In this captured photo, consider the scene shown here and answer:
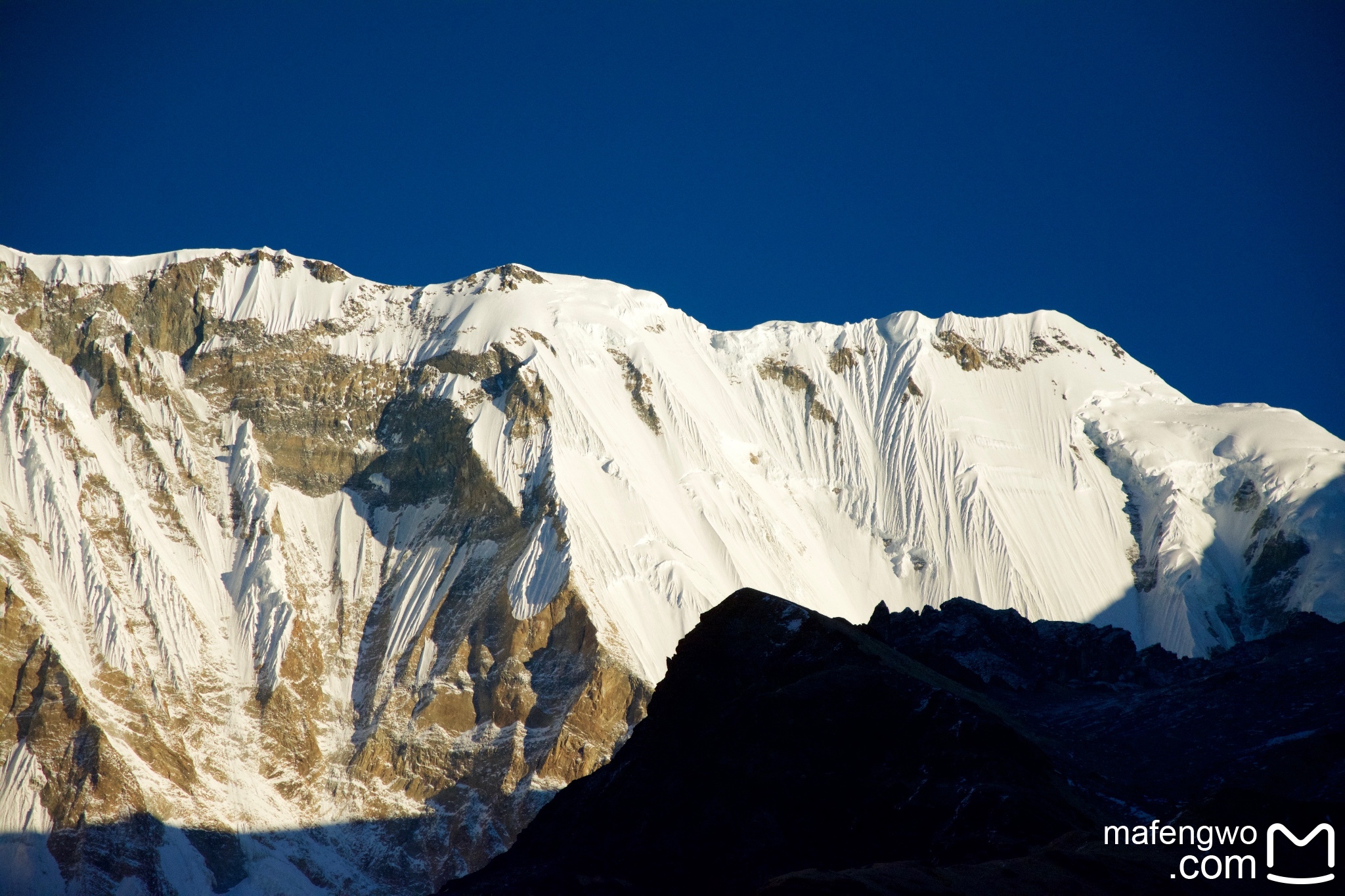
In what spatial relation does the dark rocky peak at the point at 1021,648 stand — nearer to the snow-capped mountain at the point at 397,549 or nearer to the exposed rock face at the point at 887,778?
the exposed rock face at the point at 887,778

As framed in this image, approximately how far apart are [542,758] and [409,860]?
1426 centimetres

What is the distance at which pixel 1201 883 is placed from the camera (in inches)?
1807

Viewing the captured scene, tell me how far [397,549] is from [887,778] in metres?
110

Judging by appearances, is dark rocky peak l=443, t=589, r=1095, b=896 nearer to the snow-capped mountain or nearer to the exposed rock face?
the exposed rock face

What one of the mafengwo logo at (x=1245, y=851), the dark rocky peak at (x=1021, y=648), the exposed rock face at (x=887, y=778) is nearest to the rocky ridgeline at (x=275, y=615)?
the dark rocky peak at (x=1021, y=648)

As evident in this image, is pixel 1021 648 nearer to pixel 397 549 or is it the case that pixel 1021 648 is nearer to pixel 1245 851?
pixel 1245 851

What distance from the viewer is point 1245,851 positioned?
48344 mm

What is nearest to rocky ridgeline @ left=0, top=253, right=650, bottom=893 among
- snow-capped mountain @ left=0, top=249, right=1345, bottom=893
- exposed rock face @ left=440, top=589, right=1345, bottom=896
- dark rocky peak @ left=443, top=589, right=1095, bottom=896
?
snow-capped mountain @ left=0, top=249, right=1345, bottom=893

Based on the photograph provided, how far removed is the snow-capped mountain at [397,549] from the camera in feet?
441

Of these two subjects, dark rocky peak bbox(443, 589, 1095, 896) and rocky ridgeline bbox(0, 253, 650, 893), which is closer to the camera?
dark rocky peak bbox(443, 589, 1095, 896)

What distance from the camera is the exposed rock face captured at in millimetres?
50594

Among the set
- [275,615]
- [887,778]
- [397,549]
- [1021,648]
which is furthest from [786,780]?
[397,549]

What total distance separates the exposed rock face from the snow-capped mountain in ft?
224

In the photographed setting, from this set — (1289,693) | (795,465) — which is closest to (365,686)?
(795,465)
